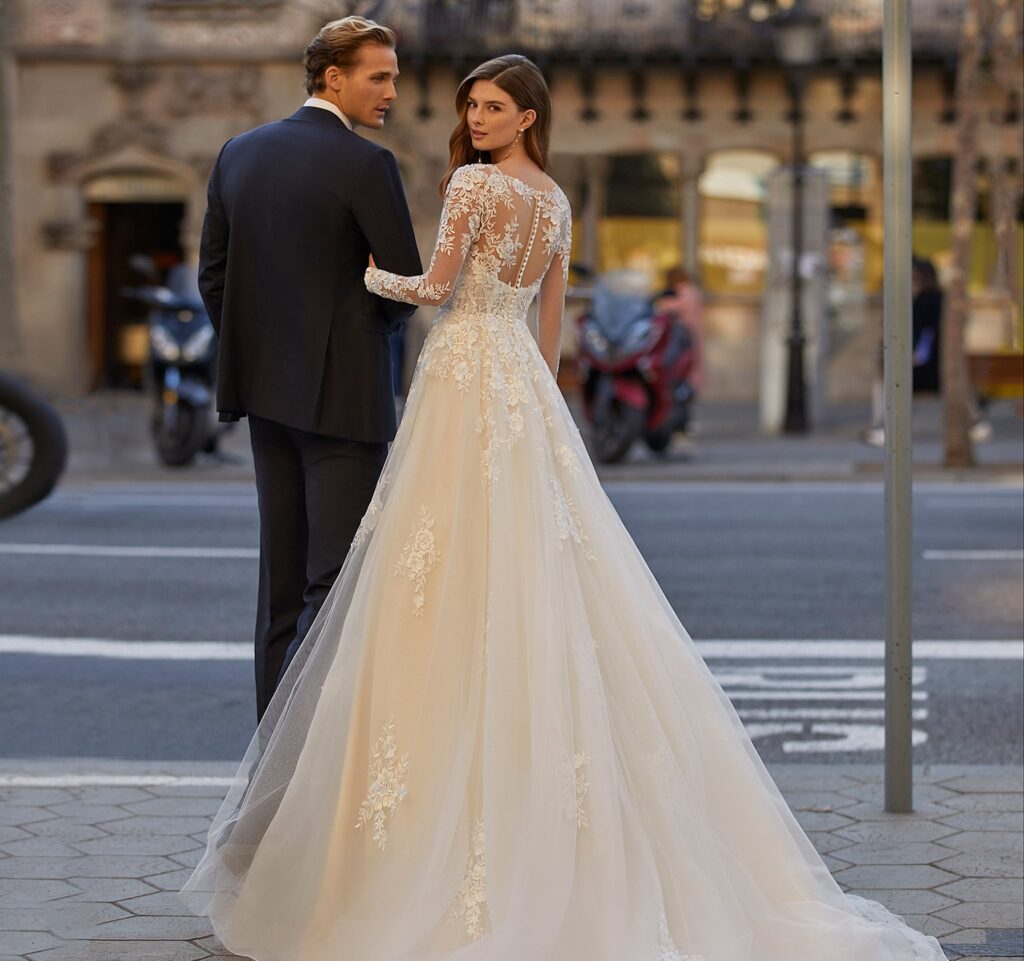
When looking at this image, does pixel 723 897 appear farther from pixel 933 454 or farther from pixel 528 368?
pixel 933 454

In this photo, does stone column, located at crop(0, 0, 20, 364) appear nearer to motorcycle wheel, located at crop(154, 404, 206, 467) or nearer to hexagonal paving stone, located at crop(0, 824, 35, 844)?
motorcycle wheel, located at crop(154, 404, 206, 467)

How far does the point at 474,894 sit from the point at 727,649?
479cm

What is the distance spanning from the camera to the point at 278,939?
4.15 metres

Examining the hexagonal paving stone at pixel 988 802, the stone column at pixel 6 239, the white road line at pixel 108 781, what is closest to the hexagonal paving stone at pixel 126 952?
the white road line at pixel 108 781

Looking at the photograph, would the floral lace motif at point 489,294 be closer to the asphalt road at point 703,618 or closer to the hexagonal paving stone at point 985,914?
the hexagonal paving stone at point 985,914

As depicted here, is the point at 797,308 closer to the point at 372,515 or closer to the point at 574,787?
the point at 372,515

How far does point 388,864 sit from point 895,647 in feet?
6.00

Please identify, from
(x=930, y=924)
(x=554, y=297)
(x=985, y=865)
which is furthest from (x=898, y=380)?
(x=930, y=924)

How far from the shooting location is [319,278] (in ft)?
14.8

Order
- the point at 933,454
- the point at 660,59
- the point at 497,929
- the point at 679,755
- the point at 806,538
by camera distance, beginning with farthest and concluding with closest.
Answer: the point at 660,59 < the point at 933,454 < the point at 806,538 < the point at 679,755 < the point at 497,929

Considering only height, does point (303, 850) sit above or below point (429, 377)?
below

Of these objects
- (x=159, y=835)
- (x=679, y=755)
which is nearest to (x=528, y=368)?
(x=679, y=755)

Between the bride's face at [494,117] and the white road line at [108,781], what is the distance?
2.33 m

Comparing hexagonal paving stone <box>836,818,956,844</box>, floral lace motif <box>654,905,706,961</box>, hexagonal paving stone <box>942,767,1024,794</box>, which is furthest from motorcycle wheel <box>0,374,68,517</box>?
floral lace motif <box>654,905,706,961</box>
